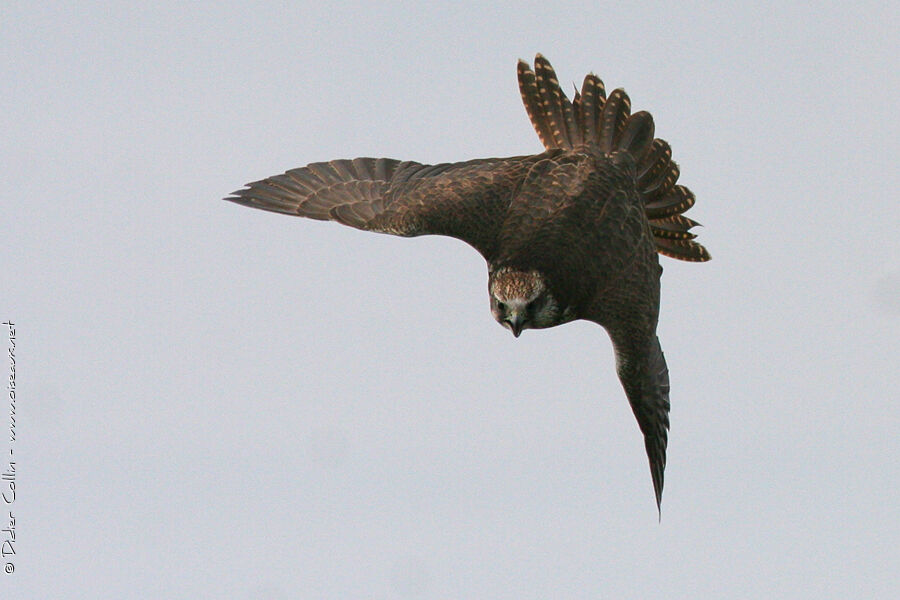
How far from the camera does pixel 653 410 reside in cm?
1586

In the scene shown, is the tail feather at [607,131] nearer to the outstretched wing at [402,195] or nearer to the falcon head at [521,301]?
the outstretched wing at [402,195]

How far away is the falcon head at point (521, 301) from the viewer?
1427cm

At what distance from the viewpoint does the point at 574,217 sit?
1457cm

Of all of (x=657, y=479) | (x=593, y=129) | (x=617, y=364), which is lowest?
(x=657, y=479)

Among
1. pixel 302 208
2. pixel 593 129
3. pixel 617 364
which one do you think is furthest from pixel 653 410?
pixel 302 208

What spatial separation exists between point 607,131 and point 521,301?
A: 239 cm

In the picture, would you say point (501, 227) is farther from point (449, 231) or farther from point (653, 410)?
point (653, 410)

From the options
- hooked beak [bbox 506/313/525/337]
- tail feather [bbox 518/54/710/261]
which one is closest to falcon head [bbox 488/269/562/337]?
hooked beak [bbox 506/313/525/337]

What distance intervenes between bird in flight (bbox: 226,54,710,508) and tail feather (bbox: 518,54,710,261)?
0.5 inches

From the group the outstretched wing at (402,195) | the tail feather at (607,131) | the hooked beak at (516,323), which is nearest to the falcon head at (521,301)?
the hooked beak at (516,323)

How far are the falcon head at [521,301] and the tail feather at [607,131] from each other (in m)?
1.89

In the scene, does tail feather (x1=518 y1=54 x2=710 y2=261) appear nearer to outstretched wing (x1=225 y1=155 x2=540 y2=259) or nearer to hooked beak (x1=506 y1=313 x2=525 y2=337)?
outstretched wing (x1=225 y1=155 x2=540 y2=259)

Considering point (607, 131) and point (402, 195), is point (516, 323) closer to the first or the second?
point (402, 195)

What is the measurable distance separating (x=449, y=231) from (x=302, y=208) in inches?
103
